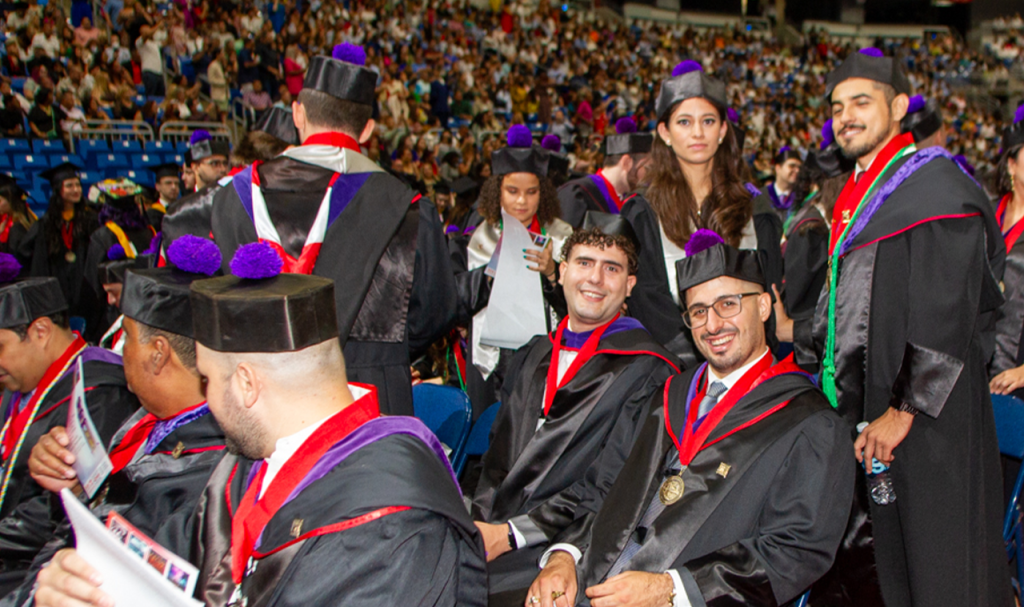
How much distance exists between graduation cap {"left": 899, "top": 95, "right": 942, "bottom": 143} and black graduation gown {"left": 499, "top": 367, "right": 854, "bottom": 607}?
8.51 ft

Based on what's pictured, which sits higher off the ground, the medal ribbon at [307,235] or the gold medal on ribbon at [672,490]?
the medal ribbon at [307,235]

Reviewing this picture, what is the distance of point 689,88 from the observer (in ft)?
11.3

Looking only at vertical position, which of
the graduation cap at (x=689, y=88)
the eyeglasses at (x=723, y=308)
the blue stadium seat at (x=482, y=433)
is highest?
the graduation cap at (x=689, y=88)

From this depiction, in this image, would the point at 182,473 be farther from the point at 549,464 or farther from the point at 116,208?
the point at 116,208

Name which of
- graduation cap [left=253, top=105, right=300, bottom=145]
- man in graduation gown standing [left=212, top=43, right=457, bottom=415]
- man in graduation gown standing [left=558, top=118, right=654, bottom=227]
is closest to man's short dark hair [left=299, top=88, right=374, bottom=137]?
man in graduation gown standing [left=212, top=43, right=457, bottom=415]

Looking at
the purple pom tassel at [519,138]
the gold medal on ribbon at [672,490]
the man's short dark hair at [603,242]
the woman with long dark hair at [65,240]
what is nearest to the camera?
the gold medal on ribbon at [672,490]

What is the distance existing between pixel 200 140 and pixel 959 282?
19.0 ft

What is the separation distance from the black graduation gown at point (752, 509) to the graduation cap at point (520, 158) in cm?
261

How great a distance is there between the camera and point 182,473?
214 cm

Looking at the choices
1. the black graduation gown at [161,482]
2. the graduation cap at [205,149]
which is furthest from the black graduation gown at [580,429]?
the graduation cap at [205,149]

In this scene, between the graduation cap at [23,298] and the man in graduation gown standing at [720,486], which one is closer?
the man in graduation gown standing at [720,486]

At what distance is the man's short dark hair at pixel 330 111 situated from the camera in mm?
2785

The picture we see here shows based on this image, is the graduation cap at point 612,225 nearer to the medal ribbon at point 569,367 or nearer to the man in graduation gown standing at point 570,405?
the man in graduation gown standing at point 570,405

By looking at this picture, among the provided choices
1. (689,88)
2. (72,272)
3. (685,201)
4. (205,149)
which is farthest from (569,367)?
(72,272)
